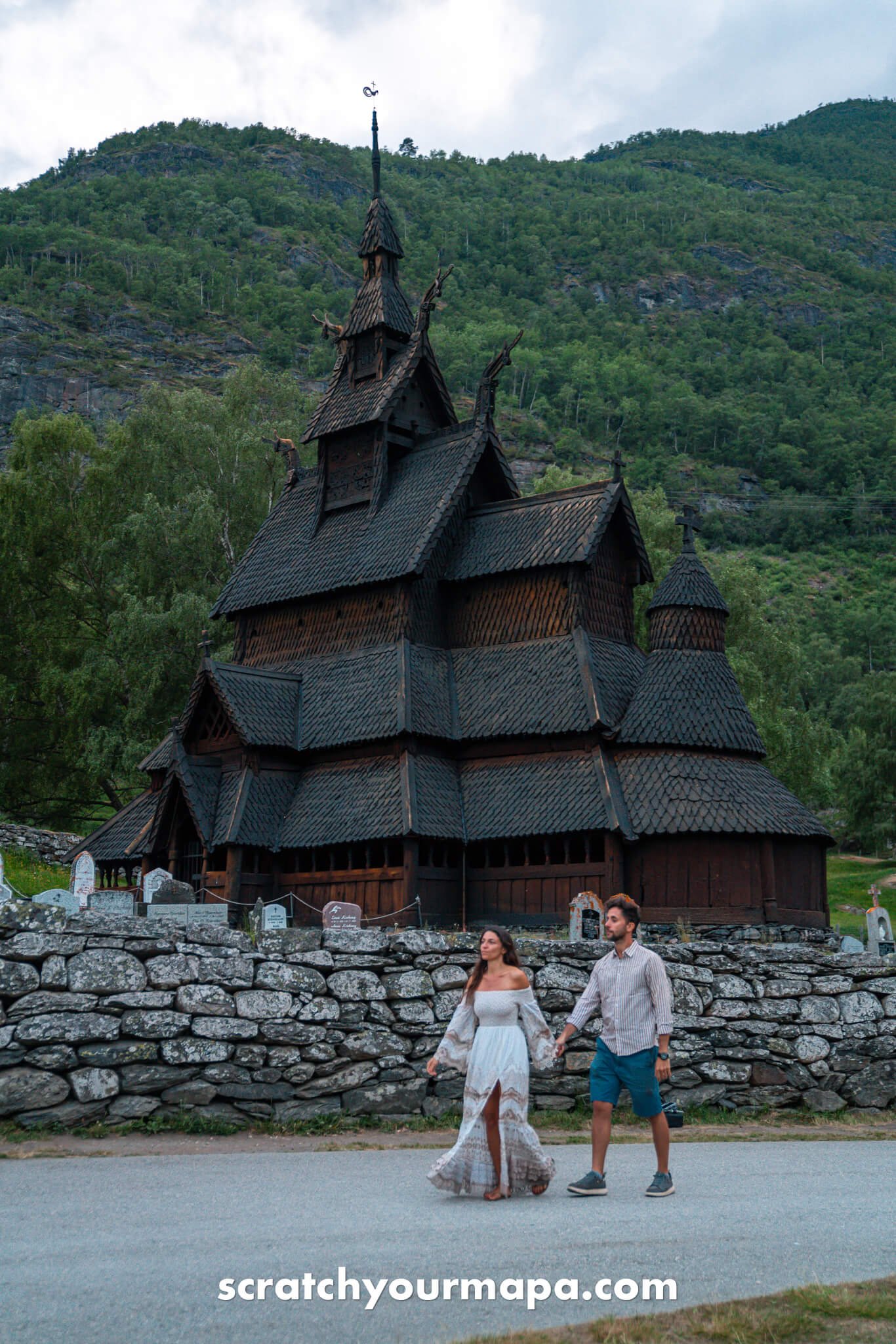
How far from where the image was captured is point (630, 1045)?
31.4 feet

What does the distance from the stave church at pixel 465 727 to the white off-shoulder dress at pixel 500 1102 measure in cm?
1420

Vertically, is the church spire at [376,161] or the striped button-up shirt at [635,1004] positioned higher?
the church spire at [376,161]

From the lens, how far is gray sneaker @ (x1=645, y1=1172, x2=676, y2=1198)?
9.40 m

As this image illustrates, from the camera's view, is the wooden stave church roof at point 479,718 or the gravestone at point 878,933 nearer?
the gravestone at point 878,933

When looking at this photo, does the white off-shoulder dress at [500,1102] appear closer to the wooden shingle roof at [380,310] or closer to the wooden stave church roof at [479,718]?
the wooden stave church roof at [479,718]

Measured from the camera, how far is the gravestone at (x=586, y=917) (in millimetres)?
19828

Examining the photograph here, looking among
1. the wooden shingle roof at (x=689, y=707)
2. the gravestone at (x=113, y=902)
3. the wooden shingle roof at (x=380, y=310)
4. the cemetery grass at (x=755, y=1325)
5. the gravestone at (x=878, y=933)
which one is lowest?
the cemetery grass at (x=755, y=1325)

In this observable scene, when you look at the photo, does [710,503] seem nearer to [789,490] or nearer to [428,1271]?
[789,490]

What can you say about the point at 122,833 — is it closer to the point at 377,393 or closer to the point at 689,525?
the point at 377,393

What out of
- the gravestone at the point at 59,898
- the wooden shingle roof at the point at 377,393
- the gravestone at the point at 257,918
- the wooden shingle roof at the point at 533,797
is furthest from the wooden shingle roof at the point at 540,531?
the gravestone at the point at 59,898

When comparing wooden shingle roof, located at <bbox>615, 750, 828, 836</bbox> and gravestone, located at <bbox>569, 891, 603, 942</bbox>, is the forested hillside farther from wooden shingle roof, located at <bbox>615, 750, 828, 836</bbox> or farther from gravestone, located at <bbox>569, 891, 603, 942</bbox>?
gravestone, located at <bbox>569, 891, 603, 942</bbox>

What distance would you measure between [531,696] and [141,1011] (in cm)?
1468

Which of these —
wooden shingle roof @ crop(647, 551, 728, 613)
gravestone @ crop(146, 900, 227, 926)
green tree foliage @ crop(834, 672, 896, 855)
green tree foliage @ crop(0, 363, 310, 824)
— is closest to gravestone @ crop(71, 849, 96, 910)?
gravestone @ crop(146, 900, 227, 926)

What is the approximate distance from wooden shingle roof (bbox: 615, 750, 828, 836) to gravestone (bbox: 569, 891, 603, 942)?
68.3 inches
